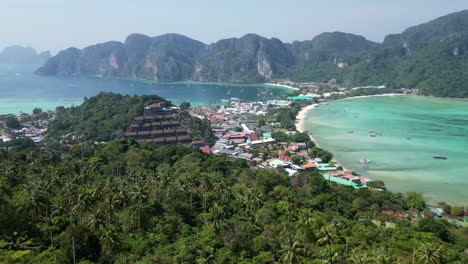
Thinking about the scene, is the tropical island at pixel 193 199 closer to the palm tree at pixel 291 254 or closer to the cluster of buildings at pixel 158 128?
the palm tree at pixel 291 254

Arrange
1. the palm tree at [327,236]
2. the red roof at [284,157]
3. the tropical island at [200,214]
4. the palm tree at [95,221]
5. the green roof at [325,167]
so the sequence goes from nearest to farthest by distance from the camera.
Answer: the tropical island at [200,214]
the palm tree at [95,221]
the palm tree at [327,236]
the green roof at [325,167]
the red roof at [284,157]

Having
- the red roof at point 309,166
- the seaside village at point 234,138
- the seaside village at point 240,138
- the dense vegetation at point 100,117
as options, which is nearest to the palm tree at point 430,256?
the seaside village at point 240,138

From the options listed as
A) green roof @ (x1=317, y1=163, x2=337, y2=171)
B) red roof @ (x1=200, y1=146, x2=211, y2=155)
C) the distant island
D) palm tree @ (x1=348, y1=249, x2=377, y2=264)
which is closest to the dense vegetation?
red roof @ (x1=200, y1=146, x2=211, y2=155)

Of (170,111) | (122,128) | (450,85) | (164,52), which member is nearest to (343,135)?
(170,111)

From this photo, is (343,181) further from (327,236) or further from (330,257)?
(330,257)

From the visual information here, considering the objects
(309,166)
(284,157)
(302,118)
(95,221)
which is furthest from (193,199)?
(302,118)

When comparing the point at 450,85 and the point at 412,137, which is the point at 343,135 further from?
the point at 450,85
